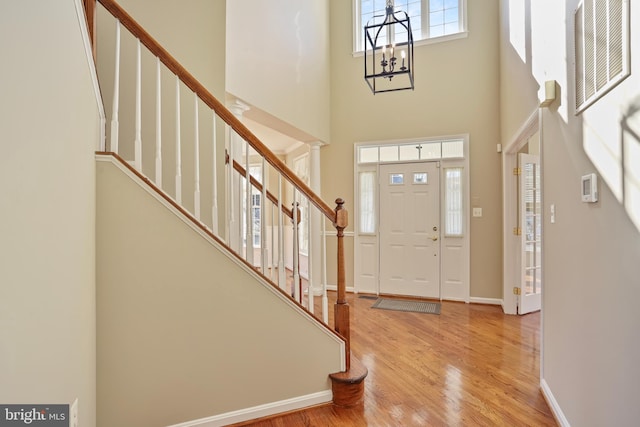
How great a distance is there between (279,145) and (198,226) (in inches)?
196

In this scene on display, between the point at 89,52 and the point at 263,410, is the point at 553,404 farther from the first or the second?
the point at 89,52

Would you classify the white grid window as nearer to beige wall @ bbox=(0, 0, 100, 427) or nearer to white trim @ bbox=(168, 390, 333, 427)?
white trim @ bbox=(168, 390, 333, 427)

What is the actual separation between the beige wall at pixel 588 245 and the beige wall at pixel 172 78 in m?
2.38

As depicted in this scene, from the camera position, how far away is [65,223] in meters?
1.21

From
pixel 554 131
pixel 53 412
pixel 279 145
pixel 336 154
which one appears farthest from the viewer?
pixel 279 145

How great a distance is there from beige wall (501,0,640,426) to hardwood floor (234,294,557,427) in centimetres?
31

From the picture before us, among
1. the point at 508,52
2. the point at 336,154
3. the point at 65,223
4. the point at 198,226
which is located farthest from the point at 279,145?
the point at 65,223

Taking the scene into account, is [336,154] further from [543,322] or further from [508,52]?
[543,322]

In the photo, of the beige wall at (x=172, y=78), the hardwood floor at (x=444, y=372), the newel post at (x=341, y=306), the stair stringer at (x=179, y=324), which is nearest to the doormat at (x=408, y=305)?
the hardwood floor at (x=444, y=372)

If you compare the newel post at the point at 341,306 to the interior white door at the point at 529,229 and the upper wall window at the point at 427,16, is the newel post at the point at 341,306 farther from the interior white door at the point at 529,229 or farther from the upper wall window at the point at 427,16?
the upper wall window at the point at 427,16

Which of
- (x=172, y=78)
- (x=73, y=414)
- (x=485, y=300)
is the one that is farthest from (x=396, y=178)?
(x=73, y=414)

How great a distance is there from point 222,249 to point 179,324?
1.52 feet

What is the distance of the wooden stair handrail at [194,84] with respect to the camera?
70.9 inches

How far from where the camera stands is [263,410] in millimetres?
2062
